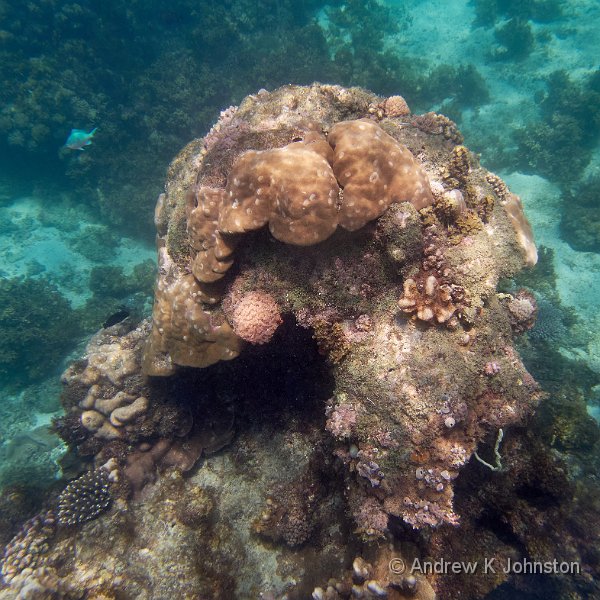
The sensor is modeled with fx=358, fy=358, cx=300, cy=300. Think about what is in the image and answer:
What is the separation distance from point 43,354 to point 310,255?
42.8ft

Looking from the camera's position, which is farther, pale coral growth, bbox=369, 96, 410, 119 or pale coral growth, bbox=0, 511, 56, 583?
pale coral growth, bbox=369, 96, 410, 119

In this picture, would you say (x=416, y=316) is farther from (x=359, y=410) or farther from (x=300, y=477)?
(x=300, y=477)

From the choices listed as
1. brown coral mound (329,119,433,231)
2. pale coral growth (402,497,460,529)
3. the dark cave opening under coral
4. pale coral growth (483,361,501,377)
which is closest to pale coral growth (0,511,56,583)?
the dark cave opening under coral

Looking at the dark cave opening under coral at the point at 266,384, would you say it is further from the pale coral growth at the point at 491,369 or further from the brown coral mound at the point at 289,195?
the pale coral growth at the point at 491,369

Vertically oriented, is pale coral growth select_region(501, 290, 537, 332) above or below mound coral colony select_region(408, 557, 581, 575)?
above

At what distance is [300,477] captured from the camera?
609 cm

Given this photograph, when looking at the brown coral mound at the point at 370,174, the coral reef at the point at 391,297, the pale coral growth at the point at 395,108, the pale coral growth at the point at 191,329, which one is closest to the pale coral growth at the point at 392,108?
the pale coral growth at the point at 395,108

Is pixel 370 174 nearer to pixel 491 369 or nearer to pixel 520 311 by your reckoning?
pixel 491 369

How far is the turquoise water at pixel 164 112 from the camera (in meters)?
13.5

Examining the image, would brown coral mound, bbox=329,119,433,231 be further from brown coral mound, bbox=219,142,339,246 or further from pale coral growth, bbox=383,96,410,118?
pale coral growth, bbox=383,96,410,118

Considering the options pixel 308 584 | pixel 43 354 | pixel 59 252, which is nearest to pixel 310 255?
pixel 308 584

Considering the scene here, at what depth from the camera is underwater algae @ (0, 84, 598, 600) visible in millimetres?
4238

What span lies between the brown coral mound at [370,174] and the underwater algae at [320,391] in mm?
28

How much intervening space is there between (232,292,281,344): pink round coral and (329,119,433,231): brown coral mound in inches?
58.7
